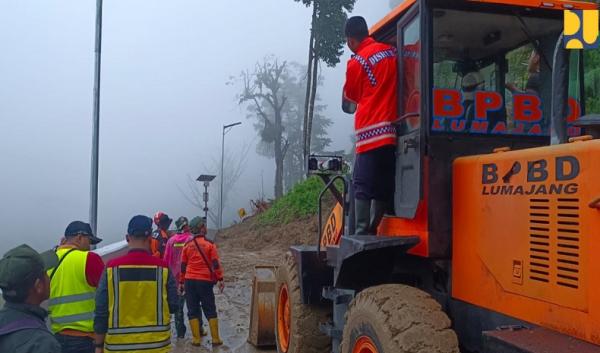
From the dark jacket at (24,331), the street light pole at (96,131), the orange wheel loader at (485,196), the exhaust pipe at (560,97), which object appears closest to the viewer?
the dark jacket at (24,331)

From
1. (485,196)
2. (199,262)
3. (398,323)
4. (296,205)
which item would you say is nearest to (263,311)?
(199,262)

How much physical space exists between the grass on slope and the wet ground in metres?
4.43

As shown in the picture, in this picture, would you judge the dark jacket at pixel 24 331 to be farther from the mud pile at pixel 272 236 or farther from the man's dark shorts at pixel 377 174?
the mud pile at pixel 272 236

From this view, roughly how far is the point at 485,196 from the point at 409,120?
0.83 meters

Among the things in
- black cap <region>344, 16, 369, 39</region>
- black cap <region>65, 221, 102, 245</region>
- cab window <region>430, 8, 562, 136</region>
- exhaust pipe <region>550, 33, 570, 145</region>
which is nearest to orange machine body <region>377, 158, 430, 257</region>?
cab window <region>430, 8, 562, 136</region>

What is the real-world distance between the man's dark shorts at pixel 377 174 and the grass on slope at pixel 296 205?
19.4m

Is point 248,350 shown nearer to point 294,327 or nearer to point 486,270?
point 294,327

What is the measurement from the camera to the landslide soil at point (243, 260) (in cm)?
848

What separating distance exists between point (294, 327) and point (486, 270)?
2748mm

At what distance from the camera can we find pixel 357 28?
14.4 feet

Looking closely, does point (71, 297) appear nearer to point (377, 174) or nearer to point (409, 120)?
point (377, 174)

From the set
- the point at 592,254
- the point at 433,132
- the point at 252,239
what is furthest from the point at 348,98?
the point at 252,239

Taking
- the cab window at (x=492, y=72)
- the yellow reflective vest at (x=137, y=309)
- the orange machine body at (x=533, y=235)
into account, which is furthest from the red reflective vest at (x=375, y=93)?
the yellow reflective vest at (x=137, y=309)

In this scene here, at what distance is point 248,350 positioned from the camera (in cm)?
781
